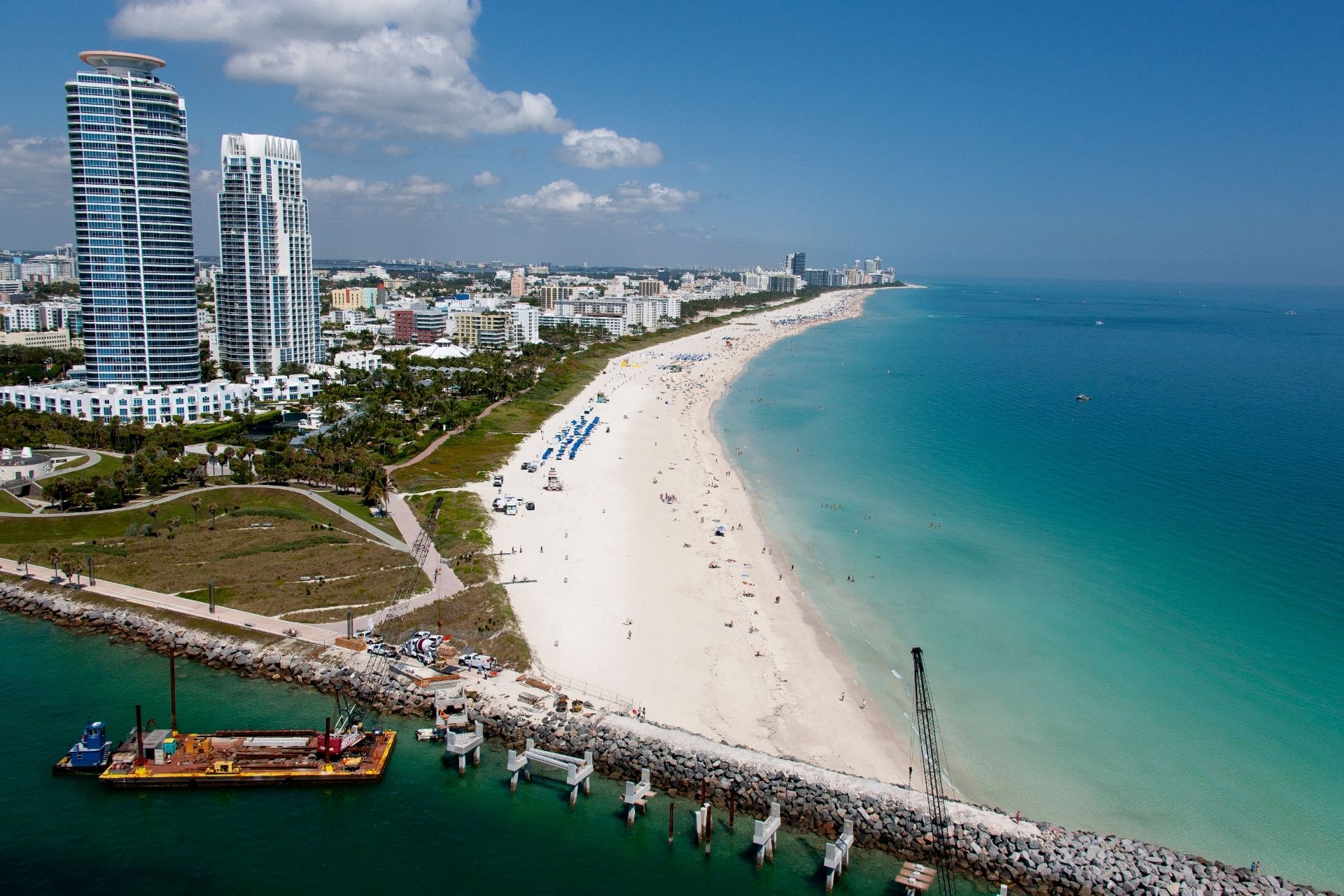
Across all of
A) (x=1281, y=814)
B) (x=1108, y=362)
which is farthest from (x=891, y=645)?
(x=1108, y=362)

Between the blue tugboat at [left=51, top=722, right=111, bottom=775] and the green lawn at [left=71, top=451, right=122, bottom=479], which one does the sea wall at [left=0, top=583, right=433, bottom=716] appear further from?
the green lawn at [left=71, top=451, right=122, bottom=479]

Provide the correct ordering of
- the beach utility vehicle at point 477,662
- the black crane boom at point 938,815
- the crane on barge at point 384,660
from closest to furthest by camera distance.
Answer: the black crane boom at point 938,815 < the crane on barge at point 384,660 < the beach utility vehicle at point 477,662

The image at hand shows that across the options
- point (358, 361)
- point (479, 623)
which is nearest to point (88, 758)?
point (479, 623)

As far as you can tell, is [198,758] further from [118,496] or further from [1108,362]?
[1108,362]

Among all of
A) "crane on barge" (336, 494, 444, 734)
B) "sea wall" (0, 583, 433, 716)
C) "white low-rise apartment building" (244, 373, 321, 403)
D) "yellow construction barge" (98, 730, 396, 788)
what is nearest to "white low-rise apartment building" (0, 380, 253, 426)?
"white low-rise apartment building" (244, 373, 321, 403)

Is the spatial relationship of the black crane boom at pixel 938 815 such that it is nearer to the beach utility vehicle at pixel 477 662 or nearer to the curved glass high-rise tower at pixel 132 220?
the beach utility vehicle at pixel 477 662

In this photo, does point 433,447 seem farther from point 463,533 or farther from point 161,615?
point 161,615

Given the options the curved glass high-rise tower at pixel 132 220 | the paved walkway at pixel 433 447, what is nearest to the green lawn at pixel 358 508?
the paved walkway at pixel 433 447
